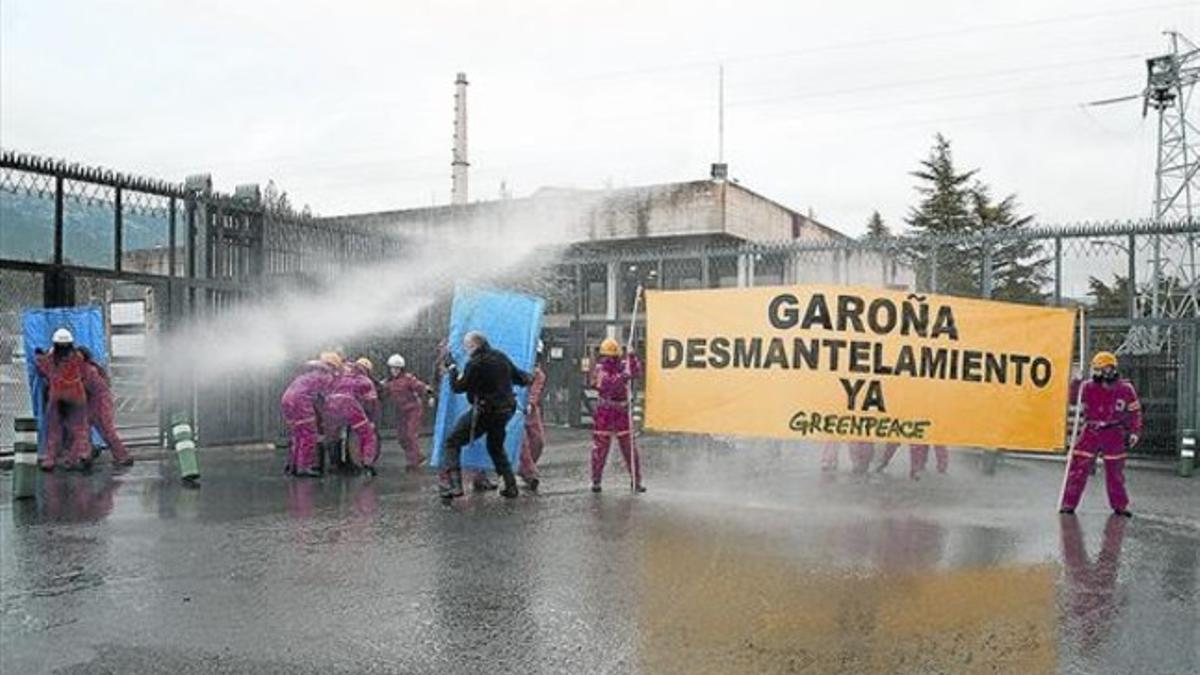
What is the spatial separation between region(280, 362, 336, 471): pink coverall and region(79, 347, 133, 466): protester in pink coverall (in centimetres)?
222

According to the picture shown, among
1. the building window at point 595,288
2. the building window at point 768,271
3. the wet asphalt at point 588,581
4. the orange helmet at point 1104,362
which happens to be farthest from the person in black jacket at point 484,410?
the building window at point 595,288

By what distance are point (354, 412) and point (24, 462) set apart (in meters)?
3.83

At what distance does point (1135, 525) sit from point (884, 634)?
210 inches

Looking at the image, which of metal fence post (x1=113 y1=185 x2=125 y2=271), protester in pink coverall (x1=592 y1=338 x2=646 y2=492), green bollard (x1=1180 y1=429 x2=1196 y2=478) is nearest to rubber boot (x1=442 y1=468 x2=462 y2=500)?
protester in pink coverall (x1=592 y1=338 x2=646 y2=492)

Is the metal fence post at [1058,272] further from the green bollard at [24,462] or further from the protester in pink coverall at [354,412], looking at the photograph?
the green bollard at [24,462]

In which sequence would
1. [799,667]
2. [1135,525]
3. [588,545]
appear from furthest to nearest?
[1135,525] < [588,545] < [799,667]

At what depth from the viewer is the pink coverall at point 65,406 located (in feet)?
41.1

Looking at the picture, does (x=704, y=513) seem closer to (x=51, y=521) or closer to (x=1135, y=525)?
(x=1135, y=525)

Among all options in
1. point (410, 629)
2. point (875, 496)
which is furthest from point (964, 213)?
point (410, 629)

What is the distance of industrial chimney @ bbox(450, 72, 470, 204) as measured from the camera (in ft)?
146

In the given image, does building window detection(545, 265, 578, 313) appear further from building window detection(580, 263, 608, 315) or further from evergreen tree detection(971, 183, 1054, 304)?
evergreen tree detection(971, 183, 1054, 304)

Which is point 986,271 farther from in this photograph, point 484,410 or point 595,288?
point 595,288

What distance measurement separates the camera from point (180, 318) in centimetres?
1581

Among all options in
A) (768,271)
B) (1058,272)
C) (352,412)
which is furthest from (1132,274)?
(352,412)
